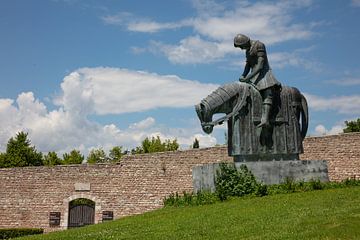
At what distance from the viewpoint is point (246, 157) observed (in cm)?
1298

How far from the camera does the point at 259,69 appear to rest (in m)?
13.5

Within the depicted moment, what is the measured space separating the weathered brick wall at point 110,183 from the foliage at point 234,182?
11607 mm

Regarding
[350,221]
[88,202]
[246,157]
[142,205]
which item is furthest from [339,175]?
[350,221]

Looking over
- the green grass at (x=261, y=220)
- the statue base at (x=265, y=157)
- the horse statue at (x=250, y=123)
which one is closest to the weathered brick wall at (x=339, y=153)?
the horse statue at (x=250, y=123)

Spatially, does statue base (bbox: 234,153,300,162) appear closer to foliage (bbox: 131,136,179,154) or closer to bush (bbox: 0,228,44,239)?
bush (bbox: 0,228,44,239)

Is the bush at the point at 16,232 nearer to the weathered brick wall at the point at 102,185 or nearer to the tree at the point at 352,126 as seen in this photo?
the weathered brick wall at the point at 102,185

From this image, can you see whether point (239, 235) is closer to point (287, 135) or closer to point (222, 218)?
point (222, 218)

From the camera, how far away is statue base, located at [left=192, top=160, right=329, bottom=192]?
1271cm

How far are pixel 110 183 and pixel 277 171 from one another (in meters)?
15.3

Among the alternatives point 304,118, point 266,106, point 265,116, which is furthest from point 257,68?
point 304,118

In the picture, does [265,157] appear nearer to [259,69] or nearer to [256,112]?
[256,112]

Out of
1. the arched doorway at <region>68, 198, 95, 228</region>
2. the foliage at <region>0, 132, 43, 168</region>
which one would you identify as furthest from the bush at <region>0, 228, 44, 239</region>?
the foliage at <region>0, 132, 43, 168</region>

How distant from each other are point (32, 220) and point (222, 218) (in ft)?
65.1

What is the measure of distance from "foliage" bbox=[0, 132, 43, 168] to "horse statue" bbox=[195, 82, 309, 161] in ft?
91.0
